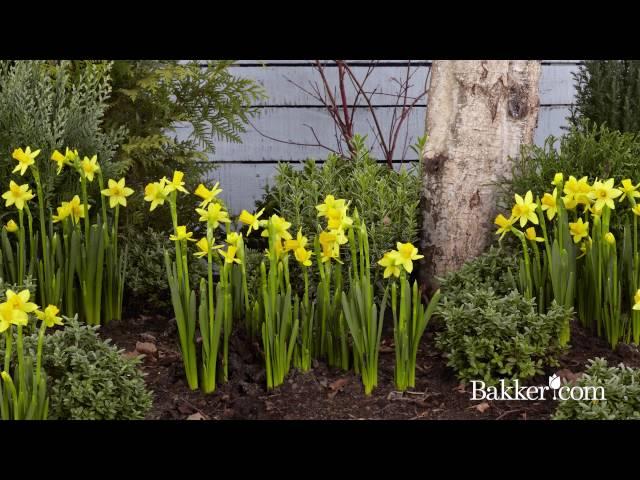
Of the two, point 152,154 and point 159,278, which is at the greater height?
point 152,154

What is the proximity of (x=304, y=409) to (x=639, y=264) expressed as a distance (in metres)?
1.37

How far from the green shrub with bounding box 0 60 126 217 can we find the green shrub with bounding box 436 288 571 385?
163 cm

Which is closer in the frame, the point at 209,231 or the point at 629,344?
the point at 209,231

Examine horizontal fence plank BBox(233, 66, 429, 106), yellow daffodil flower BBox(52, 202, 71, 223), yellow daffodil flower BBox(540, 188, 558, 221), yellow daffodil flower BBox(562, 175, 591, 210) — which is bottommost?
yellow daffodil flower BBox(52, 202, 71, 223)

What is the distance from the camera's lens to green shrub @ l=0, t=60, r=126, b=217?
3350mm

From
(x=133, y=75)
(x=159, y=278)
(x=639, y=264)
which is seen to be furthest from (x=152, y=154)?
(x=639, y=264)

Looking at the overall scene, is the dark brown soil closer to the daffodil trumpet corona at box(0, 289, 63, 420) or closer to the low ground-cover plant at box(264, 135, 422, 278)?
the daffodil trumpet corona at box(0, 289, 63, 420)

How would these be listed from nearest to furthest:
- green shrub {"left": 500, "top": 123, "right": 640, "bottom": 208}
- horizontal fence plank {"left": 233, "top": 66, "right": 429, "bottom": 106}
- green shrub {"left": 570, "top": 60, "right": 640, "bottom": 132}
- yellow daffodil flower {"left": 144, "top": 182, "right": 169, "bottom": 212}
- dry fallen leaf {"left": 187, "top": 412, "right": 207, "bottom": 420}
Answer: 1. dry fallen leaf {"left": 187, "top": 412, "right": 207, "bottom": 420}
2. yellow daffodil flower {"left": 144, "top": 182, "right": 169, "bottom": 212}
3. green shrub {"left": 500, "top": 123, "right": 640, "bottom": 208}
4. green shrub {"left": 570, "top": 60, "right": 640, "bottom": 132}
5. horizontal fence plank {"left": 233, "top": 66, "right": 429, "bottom": 106}

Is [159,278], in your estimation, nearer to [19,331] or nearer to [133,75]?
[133,75]

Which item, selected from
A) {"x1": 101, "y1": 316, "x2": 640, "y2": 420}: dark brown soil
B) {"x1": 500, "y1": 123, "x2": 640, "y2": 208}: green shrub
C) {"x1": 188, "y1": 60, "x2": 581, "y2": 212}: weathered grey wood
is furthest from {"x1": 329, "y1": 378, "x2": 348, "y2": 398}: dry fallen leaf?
{"x1": 188, "y1": 60, "x2": 581, "y2": 212}: weathered grey wood

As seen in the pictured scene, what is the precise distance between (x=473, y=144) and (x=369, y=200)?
0.51 meters

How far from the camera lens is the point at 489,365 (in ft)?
9.16

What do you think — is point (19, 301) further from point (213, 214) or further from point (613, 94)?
point (613, 94)

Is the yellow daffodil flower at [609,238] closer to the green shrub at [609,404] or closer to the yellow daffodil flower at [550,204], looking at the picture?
the yellow daffodil flower at [550,204]
